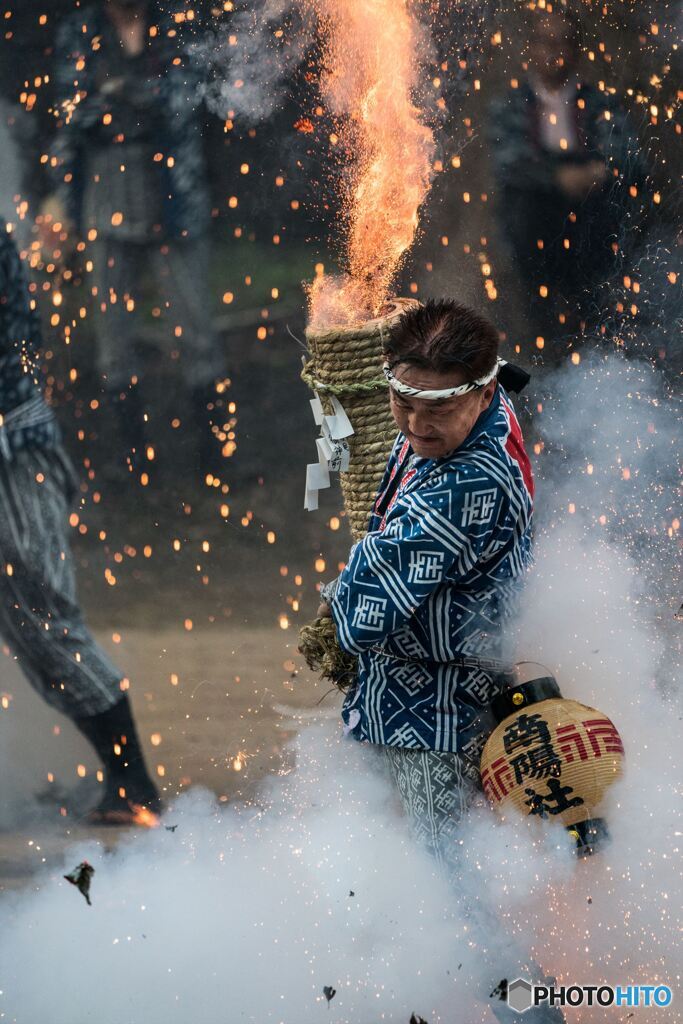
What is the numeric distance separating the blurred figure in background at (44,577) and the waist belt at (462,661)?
1.45 metres

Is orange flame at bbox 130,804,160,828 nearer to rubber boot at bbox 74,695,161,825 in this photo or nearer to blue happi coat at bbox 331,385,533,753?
rubber boot at bbox 74,695,161,825

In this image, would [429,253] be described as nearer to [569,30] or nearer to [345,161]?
[345,161]

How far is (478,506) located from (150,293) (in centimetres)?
174

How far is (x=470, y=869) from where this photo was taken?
274cm

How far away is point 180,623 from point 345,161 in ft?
4.75

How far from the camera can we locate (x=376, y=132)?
138 inches

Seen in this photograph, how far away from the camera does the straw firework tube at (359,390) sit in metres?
2.80

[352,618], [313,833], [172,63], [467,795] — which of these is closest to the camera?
[352,618]

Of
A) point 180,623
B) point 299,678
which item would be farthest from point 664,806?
point 180,623

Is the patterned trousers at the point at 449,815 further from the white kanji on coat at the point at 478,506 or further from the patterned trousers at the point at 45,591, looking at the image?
the patterned trousers at the point at 45,591

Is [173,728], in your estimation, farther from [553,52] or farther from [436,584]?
[553,52]

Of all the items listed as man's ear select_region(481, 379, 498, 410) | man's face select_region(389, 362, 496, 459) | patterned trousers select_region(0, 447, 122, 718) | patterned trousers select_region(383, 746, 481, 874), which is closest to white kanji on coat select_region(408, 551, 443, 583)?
man's face select_region(389, 362, 496, 459)

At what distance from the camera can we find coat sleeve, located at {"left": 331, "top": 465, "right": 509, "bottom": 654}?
2422 mm

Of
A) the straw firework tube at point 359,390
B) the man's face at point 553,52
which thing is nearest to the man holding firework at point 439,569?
the straw firework tube at point 359,390
